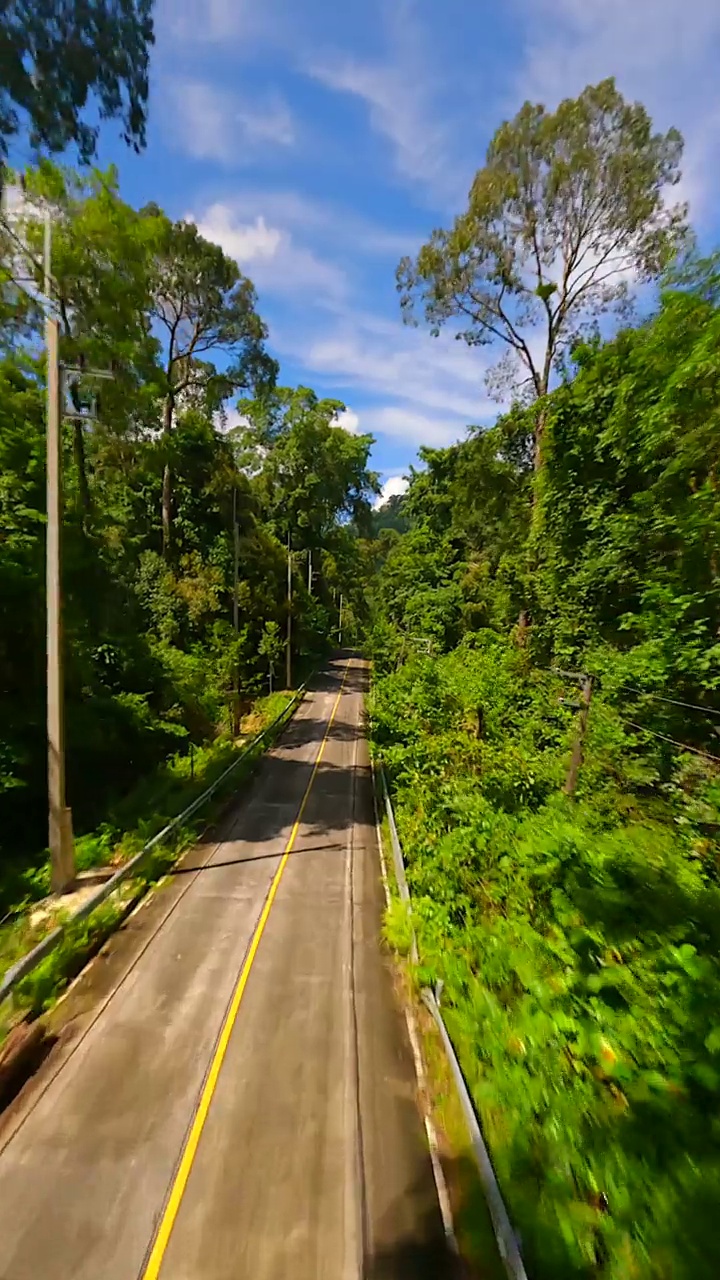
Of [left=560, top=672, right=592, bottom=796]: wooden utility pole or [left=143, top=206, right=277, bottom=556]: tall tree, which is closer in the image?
[left=560, top=672, right=592, bottom=796]: wooden utility pole

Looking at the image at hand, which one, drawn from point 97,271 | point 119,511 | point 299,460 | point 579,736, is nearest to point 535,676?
point 579,736

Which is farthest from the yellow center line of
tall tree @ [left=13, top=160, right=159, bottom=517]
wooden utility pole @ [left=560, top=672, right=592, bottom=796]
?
tall tree @ [left=13, top=160, right=159, bottom=517]

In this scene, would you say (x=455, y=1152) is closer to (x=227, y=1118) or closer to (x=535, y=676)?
(x=227, y=1118)

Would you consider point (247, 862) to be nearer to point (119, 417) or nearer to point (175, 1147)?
point (175, 1147)

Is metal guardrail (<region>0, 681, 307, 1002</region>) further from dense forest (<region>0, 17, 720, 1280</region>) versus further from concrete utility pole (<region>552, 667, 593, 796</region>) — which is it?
concrete utility pole (<region>552, 667, 593, 796</region>)

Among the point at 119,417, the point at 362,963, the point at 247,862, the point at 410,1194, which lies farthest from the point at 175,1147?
the point at 119,417

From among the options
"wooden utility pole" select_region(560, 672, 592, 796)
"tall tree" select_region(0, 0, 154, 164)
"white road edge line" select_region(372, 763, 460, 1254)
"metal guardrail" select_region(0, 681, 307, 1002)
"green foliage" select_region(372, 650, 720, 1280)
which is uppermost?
"tall tree" select_region(0, 0, 154, 164)
